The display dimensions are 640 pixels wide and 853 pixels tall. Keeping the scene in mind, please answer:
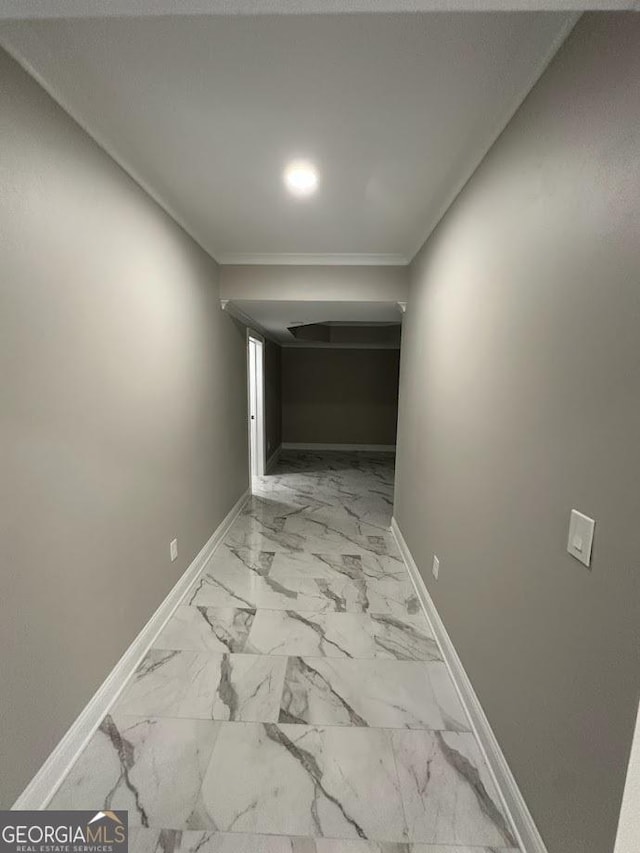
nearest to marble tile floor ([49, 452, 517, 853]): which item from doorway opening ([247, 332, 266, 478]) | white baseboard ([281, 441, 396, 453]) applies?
doorway opening ([247, 332, 266, 478])

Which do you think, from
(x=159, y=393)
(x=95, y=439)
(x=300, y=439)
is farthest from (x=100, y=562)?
(x=300, y=439)

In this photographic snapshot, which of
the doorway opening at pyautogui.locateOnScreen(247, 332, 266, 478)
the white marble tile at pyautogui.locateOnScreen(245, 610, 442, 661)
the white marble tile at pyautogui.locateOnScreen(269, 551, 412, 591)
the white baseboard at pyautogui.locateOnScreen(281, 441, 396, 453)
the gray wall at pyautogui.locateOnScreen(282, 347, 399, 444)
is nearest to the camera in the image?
the white marble tile at pyautogui.locateOnScreen(245, 610, 442, 661)

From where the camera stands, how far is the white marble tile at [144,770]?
45.9 inches

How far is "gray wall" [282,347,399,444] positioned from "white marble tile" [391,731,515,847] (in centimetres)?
576

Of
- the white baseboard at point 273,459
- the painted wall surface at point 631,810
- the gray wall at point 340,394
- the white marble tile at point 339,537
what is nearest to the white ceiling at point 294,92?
the painted wall surface at point 631,810

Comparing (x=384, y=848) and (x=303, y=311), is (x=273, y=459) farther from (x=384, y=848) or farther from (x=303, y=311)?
(x=384, y=848)

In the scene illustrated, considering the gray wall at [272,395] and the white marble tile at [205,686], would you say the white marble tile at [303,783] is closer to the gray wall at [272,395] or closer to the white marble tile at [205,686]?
the white marble tile at [205,686]

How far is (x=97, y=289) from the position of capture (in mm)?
1435

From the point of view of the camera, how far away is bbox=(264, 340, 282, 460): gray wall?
5.44m

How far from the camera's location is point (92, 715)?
4.65ft

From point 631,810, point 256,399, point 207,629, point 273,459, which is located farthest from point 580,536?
point 273,459

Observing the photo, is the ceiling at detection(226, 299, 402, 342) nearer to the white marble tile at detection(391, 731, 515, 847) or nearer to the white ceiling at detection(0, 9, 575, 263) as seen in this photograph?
the white ceiling at detection(0, 9, 575, 263)

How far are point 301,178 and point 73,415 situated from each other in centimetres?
146

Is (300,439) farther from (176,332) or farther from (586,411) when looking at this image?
(586,411)
